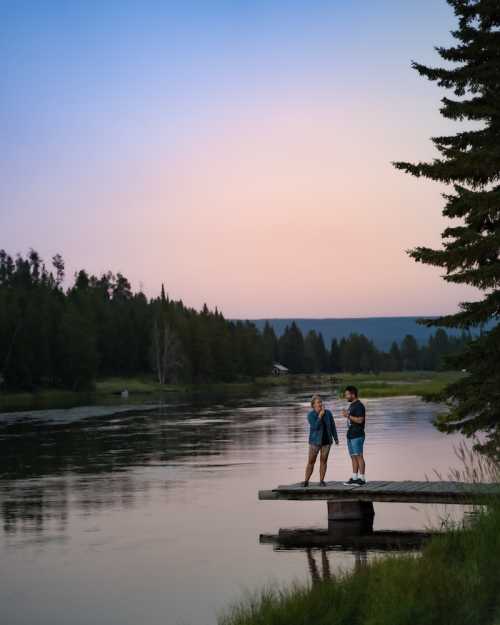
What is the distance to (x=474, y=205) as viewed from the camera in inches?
703

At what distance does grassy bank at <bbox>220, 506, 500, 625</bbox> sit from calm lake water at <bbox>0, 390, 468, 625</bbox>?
3568mm

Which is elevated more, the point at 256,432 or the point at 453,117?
the point at 453,117

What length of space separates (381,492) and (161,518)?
6108 millimetres

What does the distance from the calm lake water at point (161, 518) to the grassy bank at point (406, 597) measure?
11.7 ft

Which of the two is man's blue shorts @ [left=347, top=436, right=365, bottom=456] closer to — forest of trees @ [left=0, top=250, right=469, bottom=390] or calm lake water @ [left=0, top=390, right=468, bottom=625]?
calm lake water @ [left=0, top=390, right=468, bottom=625]

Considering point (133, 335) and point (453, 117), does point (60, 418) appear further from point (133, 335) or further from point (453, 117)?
point (133, 335)

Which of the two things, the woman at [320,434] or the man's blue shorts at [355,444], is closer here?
the man's blue shorts at [355,444]

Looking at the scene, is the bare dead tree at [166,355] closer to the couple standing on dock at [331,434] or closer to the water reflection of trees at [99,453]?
the water reflection of trees at [99,453]

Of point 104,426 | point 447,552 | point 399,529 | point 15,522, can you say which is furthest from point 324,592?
point 104,426

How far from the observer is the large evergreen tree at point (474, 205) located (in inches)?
697

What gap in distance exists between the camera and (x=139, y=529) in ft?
71.4

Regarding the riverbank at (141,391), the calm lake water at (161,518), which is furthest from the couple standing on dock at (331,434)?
the riverbank at (141,391)

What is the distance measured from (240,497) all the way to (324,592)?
15.6m

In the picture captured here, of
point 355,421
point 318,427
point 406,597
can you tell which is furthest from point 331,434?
point 406,597
